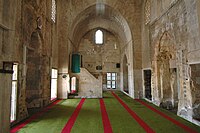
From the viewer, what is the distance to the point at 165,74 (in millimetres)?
8734

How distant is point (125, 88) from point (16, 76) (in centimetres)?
1376

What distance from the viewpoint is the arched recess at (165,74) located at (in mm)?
8305

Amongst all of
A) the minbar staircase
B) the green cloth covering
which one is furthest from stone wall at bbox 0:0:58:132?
the minbar staircase

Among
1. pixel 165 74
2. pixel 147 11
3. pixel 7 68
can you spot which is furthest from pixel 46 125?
pixel 147 11

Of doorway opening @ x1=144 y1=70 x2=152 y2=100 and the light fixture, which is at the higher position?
the light fixture

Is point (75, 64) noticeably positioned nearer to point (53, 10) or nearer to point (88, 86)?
point (88, 86)

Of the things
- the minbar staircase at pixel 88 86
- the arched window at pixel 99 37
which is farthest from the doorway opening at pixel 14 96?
the arched window at pixel 99 37

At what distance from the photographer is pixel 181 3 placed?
6.20 meters

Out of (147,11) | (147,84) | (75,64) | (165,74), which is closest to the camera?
(165,74)

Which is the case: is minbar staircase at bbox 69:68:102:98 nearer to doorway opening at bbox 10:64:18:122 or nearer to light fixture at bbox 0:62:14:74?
doorway opening at bbox 10:64:18:122

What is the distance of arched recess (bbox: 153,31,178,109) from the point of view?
27.2 feet

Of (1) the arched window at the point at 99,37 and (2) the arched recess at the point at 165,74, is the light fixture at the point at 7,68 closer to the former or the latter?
(2) the arched recess at the point at 165,74

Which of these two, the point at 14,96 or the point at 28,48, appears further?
the point at 28,48

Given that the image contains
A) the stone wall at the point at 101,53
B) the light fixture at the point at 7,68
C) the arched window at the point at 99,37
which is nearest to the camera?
the light fixture at the point at 7,68
